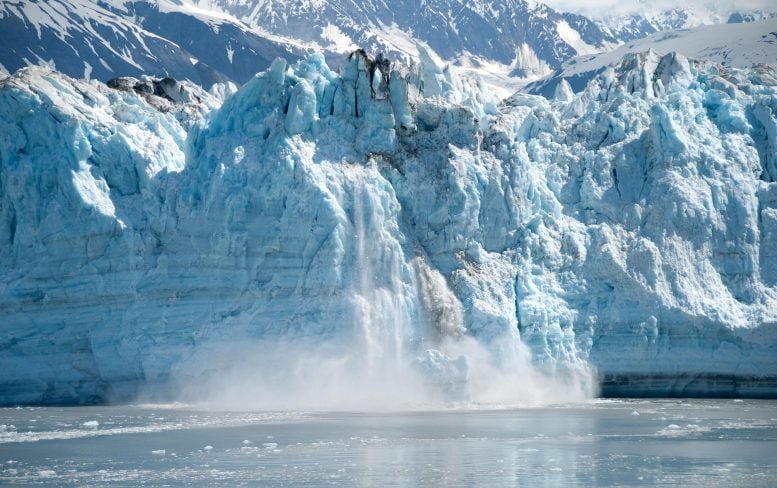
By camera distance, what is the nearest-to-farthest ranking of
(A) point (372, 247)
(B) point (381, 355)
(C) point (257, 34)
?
(B) point (381, 355) → (A) point (372, 247) → (C) point (257, 34)

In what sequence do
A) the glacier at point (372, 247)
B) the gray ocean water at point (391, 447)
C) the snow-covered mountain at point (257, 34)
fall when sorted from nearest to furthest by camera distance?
1. the gray ocean water at point (391, 447)
2. the glacier at point (372, 247)
3. the snow-covered mountain at point (257, 34)

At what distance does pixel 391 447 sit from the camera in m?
23.4

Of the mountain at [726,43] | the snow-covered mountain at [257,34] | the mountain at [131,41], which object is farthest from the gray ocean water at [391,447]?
the mountain at [131,41]

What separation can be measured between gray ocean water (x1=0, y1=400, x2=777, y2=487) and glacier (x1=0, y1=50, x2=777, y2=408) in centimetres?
165

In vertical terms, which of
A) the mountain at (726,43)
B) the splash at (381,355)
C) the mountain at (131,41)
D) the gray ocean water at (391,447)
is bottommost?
the gray ocean water at (391,447)

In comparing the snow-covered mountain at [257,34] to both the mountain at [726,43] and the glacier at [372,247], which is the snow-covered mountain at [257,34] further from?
the glacier at [372,247]

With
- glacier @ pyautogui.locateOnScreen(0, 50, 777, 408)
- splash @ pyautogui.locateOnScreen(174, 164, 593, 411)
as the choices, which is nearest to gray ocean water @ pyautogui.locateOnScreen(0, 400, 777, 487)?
splash @ pyautogui.locateOnScreen(174, 164, 593, 411)

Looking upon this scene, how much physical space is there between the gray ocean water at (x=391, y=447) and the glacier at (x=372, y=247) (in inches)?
65.1

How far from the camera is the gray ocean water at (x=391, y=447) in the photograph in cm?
1992

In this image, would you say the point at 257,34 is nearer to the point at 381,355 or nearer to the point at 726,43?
the point at 726,43

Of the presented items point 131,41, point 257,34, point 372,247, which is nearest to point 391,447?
point 372,247

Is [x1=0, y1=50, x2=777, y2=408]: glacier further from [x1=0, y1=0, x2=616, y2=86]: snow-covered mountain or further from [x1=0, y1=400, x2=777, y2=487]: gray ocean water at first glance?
[x1=0, y1=0, x2=616, y2=86]: snow-covered mountain

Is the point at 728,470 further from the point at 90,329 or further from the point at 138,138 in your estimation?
the point at 138,138

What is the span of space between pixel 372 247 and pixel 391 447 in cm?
965
